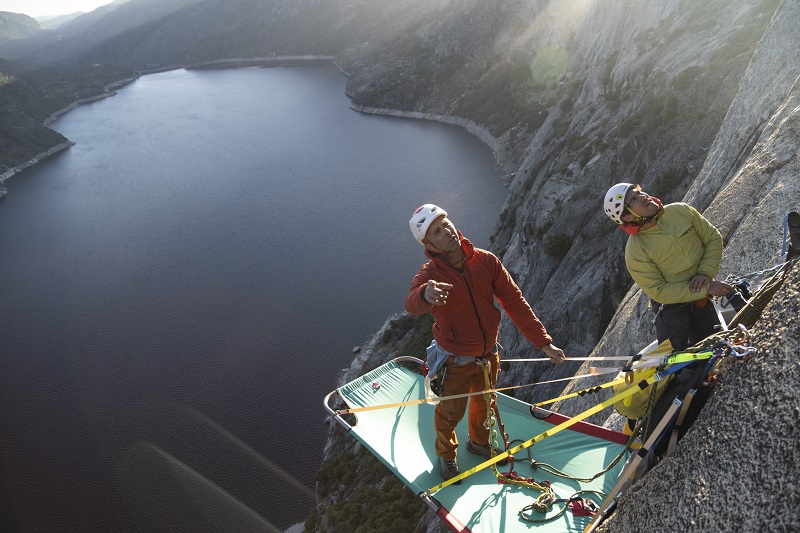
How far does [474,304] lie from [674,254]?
1.73 metres

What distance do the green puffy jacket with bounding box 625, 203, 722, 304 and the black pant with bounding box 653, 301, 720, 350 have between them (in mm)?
117

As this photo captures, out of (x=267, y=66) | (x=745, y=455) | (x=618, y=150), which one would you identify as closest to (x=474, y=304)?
(x=745, y=455)

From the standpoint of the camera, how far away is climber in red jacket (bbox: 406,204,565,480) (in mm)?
4569

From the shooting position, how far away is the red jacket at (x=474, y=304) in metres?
4.79

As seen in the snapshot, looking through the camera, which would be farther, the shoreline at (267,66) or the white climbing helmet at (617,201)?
the shoreline at (267,66)

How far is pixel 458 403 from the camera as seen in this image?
530 centimetres

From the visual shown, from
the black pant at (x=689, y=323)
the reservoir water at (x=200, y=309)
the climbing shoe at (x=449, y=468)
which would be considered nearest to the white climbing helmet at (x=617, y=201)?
the black pant at (x=689, y=323)

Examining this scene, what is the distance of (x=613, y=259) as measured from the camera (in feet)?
56.1

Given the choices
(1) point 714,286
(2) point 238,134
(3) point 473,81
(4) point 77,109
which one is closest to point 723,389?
(1) point 714,286

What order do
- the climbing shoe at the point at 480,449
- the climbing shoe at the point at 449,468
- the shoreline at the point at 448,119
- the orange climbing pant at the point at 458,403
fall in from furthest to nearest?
the shoreline at the point at 448,119
the climbing shoe at the point at 480,449
the climbing shoe at the point at 449,468
the orange climbing pant at the point at 458,403

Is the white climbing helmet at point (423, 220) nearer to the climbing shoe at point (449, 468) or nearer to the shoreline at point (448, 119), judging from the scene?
the climbing shoe at point (449, 468)

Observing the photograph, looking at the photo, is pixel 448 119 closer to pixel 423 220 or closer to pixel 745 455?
pixel 423 220

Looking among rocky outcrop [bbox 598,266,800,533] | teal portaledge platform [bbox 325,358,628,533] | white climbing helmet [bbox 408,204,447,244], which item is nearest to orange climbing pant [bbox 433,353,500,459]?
teal portaledge platform [bbox 325,358,628,533]

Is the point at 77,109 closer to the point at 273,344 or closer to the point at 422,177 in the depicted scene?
the point at 422,177
